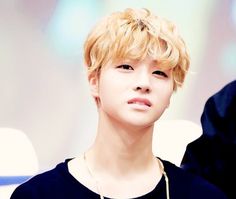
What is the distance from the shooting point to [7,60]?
4.73 feet

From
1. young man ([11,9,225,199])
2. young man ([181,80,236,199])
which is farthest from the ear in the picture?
young man ([181,80,236,199])

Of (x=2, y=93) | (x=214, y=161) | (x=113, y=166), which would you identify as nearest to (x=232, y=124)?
(x=214, y=161)

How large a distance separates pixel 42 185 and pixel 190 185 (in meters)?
0.29

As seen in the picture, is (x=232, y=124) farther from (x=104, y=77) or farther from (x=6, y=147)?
(x=6, y=147)

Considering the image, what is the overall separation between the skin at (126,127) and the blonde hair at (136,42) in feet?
0.06

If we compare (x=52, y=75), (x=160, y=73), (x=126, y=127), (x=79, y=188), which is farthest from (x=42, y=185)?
(x=52, y=75)

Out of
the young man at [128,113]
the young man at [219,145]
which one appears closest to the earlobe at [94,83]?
the young man at [128,113]

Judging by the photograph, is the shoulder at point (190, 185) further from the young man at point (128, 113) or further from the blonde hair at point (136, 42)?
the blonde hair at point (136, 42)

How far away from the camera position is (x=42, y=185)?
976mm

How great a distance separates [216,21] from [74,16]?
0.44 m

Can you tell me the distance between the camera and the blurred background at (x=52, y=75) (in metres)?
1.44

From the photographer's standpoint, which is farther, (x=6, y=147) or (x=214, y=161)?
(x=6, y=147)

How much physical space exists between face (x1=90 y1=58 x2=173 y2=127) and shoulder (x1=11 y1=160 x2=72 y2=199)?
0.15 meters

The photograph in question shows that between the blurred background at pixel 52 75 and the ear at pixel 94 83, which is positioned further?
the blurred background at pixel 52 75
